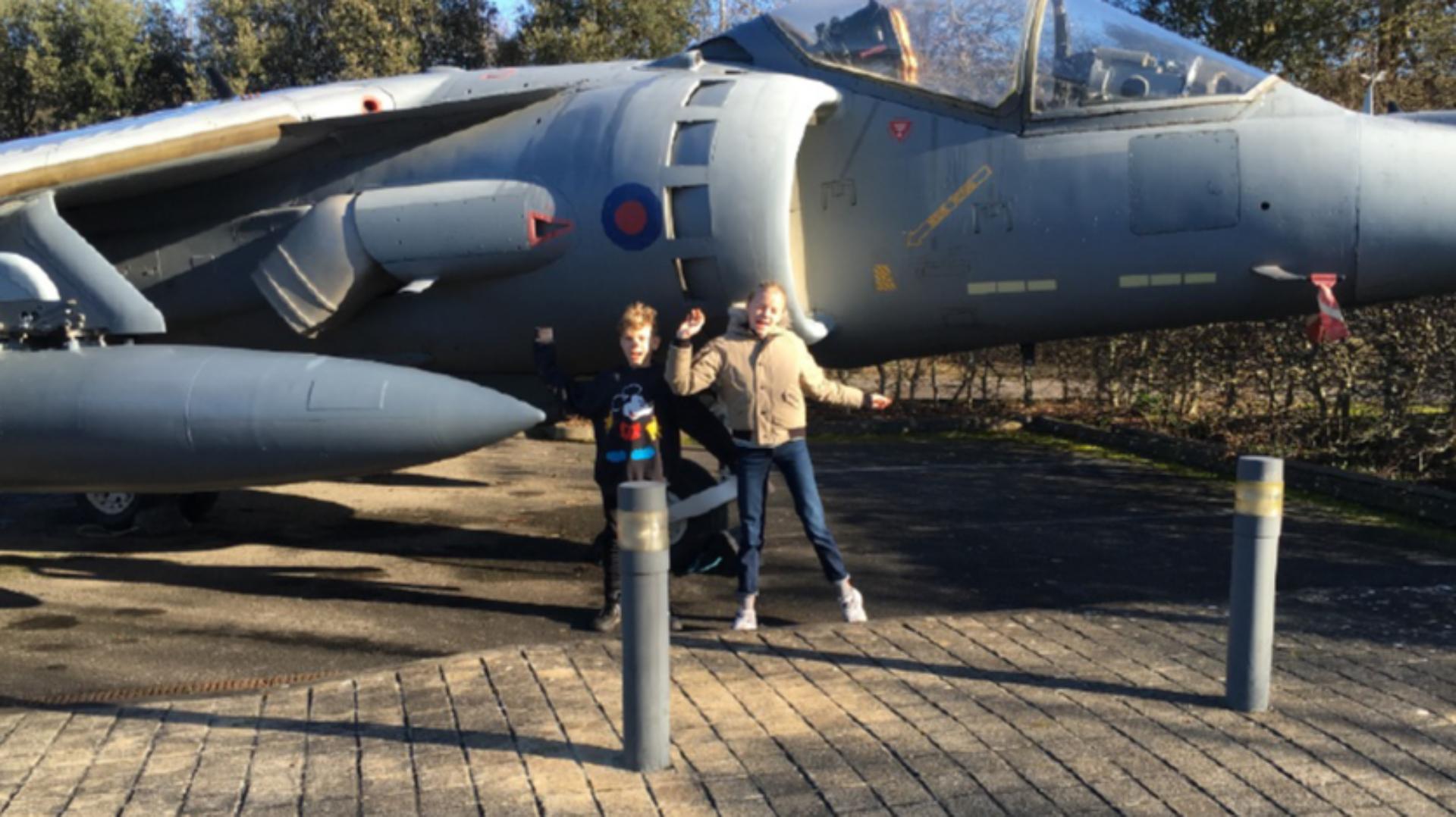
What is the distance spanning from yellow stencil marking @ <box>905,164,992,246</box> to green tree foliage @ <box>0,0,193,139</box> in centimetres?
2094

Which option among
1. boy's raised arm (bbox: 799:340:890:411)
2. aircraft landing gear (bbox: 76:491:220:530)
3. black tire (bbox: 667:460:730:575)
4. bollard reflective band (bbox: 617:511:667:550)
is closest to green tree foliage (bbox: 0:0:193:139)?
aircraft landing gear (bbox: 76:491:220:530)

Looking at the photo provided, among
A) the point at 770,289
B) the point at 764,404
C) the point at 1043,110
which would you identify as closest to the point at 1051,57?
the point at 1043,110

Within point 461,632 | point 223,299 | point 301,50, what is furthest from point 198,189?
point 301,50

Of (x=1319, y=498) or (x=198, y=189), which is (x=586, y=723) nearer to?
(x=198, y=189)

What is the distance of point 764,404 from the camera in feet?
19.2

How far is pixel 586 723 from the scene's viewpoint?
14.7ft

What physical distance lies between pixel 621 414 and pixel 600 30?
16.0 m

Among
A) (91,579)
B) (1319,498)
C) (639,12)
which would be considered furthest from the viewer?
(639,12)

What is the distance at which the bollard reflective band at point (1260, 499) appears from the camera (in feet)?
14.2

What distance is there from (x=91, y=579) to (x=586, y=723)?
16.0ft

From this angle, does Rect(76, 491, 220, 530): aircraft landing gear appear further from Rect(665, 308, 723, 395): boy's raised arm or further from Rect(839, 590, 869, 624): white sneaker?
Rect(839, 590, 869, 624): white sneaker

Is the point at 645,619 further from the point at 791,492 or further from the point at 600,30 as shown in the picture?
the point at 600,30

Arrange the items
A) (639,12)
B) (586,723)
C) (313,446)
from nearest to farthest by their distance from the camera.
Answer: (586,723) → (313,446) → (639,12)

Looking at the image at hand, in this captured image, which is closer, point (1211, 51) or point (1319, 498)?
point (1211, 51)
